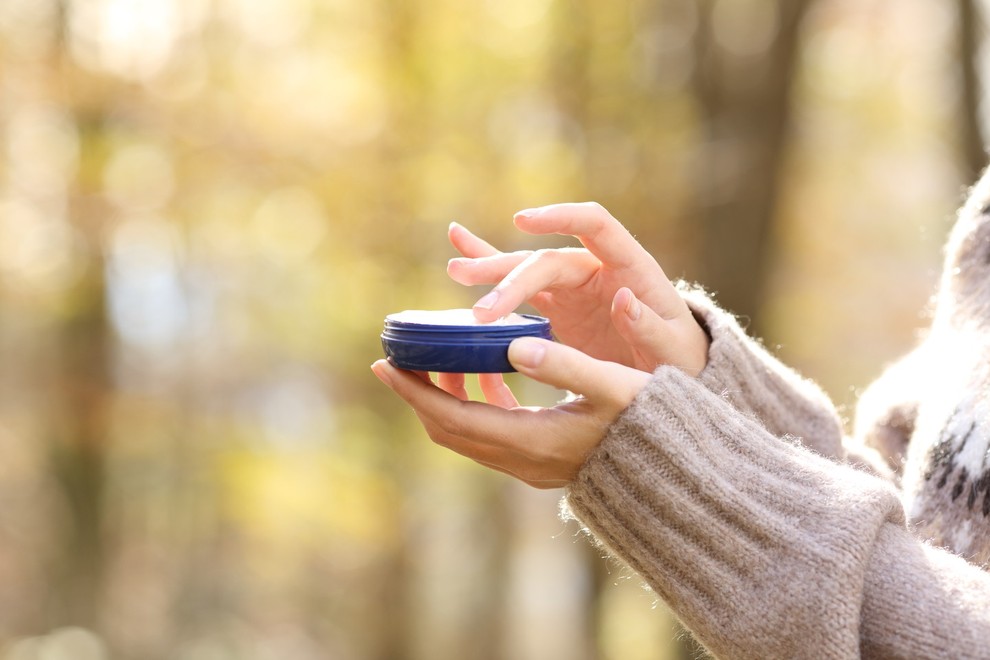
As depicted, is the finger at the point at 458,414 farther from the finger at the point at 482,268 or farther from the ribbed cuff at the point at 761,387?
the ribbed cuff at the point at 761,387

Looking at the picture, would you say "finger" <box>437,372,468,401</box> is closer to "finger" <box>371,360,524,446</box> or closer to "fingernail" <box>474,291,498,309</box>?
"finger" <box>371,360,524,446</box>

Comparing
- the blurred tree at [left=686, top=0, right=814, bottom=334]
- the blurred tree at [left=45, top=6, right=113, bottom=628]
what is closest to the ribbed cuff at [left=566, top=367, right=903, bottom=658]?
the blurred tree at [left=686, top=0, right=814, bottom=334]

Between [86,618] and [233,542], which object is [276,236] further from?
[233,542]

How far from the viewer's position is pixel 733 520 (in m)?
1.17

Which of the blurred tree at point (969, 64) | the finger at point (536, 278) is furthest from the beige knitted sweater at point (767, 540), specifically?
the blurred tree at point (969, 64)

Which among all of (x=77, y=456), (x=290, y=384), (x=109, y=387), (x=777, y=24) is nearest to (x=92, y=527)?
(x=77, y=456)

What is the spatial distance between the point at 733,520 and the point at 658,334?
323 millimetres

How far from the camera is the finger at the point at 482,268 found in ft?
4.44

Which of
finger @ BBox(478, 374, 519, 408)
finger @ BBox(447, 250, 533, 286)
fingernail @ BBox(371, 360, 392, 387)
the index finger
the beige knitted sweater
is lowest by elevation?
the beige knitted sweater

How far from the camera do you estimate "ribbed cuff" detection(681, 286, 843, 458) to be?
1474 mm

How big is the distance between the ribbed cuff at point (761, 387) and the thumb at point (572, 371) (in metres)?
0.27

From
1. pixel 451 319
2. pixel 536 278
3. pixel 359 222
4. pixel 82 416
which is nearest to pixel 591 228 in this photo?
pixel 536 278

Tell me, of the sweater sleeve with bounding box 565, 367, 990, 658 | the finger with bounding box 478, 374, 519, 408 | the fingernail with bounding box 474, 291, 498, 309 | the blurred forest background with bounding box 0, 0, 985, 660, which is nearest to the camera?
the sweater sleeve with bounding box 565, 367, 990, 658

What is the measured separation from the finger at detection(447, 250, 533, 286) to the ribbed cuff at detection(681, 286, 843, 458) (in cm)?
32
